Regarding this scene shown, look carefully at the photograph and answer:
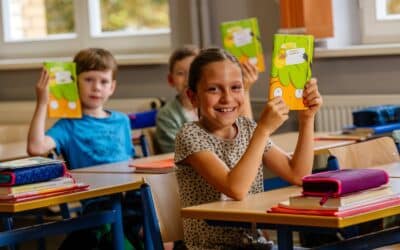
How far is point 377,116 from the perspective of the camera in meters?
4.91

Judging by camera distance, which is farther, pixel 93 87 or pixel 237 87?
pixel 93 87

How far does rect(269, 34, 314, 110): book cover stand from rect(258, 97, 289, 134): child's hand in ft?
0.06

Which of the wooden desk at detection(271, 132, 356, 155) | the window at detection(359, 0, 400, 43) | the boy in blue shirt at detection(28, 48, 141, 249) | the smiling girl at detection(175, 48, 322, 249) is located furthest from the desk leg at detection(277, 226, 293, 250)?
the window at detection(359, 0, 400, 43)

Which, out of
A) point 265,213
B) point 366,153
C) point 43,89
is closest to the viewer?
point 265,213

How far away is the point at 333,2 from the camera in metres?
5.65

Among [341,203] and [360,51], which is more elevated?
[360,51]

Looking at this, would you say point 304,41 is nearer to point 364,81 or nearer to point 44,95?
point 44,95

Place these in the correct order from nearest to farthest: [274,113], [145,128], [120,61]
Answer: [274,113] → [145,128] → [120,61]

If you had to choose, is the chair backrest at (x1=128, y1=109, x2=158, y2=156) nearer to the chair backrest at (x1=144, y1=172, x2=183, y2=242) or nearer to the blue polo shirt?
the blue polo shirt

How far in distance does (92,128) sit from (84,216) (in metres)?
1.17

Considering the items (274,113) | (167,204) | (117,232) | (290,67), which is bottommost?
(117,232)

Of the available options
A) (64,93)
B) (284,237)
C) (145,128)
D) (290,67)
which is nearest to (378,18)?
(145,128)

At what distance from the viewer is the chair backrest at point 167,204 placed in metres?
3.29

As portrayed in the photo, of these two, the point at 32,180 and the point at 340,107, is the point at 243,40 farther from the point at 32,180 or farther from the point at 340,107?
the point at 32,180
